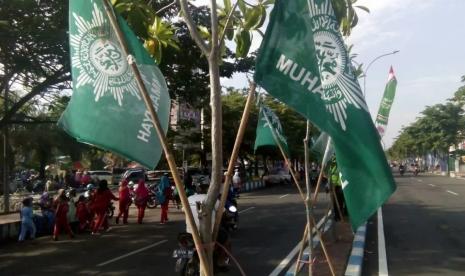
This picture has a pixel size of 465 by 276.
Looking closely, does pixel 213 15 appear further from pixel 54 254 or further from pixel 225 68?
pixel 225 68

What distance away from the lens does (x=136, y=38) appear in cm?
343

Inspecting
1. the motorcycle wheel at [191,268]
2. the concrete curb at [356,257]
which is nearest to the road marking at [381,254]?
the concrete curb at [356,257]

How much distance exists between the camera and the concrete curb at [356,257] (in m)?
8.24

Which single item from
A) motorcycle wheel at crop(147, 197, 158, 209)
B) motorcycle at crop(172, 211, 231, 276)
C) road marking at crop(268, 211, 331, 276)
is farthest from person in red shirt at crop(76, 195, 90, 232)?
motorcycle at crop(172, 211, 231, 276)

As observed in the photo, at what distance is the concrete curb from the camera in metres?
8.24

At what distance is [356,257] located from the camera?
9.38 meters

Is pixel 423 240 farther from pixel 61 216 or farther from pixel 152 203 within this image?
pixel 152 203

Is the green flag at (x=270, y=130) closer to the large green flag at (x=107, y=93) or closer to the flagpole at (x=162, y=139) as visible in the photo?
the large green flag at (x=107, y=93)

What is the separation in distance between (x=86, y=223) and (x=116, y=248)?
3.82m

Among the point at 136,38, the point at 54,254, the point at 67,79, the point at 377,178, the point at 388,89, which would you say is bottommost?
the point at 54,254

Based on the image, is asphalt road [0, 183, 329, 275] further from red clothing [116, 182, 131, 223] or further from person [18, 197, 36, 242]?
red clothing [116, 182, 131, 223]

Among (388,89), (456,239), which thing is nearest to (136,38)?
(388,89)

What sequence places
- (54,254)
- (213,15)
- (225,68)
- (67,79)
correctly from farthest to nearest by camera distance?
(225,68), (67,79), (54,254), (213,15)

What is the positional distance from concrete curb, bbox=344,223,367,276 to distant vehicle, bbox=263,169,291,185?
30.4 m
